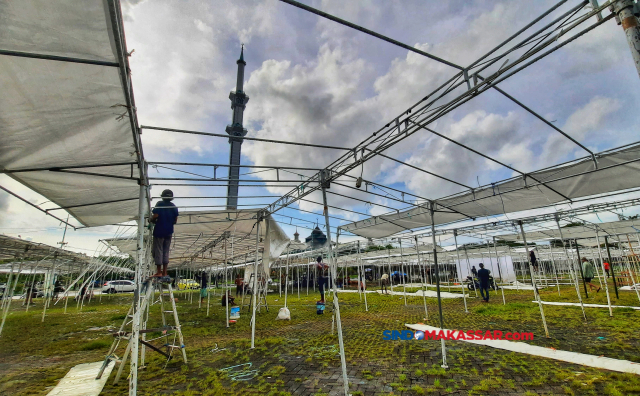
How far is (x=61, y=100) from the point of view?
9.45ft

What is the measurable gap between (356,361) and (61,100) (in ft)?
20.9

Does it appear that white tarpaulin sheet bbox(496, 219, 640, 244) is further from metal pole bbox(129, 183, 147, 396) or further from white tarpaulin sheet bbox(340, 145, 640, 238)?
metal pole bbox(129, 183, 147, 396)

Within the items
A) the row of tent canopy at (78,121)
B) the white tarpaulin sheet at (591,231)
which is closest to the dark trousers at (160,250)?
the row of tent canopy at (78,121)

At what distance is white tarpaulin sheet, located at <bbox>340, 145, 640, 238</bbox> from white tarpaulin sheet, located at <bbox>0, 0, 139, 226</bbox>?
311 inches

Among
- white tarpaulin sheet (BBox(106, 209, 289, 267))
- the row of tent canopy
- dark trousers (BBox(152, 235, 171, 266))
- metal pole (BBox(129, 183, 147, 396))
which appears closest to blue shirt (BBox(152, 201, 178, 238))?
dark trousers (BBox(152, 235, 171, 266))

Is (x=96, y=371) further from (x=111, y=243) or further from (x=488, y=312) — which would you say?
(x=488, y=312)

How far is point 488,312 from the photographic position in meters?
11.4

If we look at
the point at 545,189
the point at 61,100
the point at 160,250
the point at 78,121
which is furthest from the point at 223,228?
the point at 545,189

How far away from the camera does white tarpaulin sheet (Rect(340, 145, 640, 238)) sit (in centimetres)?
609

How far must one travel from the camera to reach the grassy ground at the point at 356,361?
4.42m

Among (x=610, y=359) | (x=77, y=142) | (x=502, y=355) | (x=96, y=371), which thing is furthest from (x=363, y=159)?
(x=96, y=371)

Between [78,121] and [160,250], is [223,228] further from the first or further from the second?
[78,121]

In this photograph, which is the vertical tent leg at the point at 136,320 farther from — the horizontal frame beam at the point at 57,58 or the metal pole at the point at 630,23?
the metal pole at the point at 630,23

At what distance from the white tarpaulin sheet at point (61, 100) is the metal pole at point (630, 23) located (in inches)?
163
